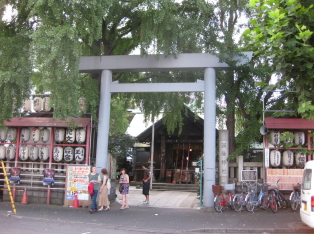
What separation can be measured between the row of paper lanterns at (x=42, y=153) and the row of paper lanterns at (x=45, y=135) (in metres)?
0.30

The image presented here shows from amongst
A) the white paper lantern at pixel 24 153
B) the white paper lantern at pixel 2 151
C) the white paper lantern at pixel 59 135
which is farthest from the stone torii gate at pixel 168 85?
the white paper lantern at pixel 2 151

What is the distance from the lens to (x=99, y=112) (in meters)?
14.0

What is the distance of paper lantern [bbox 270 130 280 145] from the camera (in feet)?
43.5

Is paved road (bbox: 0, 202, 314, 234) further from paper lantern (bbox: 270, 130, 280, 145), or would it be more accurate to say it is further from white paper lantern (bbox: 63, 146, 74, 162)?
paper lantern (bbox: 270, 130, 280, 145)

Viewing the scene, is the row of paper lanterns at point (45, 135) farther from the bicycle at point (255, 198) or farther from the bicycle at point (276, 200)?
the bicycle at point (276, 200)

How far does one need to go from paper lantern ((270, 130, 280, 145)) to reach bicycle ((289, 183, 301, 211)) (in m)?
1.67

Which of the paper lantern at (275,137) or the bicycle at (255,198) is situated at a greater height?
the paper lantern at (275,137)

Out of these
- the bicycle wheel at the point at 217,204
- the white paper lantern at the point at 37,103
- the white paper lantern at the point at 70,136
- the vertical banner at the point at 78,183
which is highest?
the white paper lantern at the point at 37,103

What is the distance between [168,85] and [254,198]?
5.13m

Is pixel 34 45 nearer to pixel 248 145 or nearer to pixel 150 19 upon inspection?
pixel 150 19

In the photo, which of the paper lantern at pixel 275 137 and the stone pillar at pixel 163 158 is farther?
the stone pillar at pixel 163 158

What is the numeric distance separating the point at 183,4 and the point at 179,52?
2.88 metres

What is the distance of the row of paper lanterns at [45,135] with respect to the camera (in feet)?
45.8

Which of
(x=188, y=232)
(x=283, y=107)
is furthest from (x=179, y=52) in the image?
(x=188, y=232)
